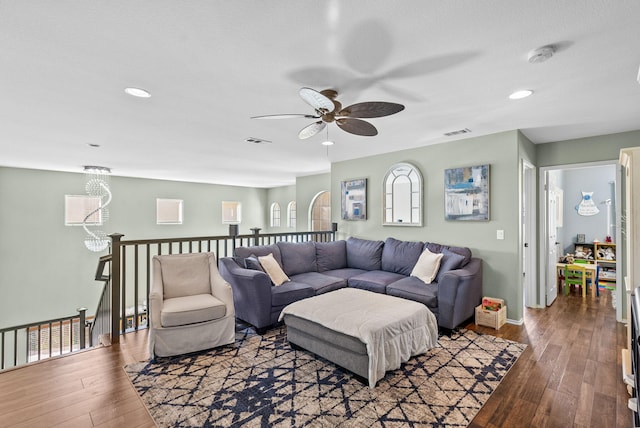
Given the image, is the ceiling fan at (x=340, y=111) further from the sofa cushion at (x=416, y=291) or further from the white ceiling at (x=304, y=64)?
the sofa cushion at (x=416, y=291)

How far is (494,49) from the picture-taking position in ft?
6.34

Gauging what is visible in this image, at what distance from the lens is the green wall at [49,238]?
6.10 m

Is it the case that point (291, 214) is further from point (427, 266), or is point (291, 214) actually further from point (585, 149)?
point (585, 149)

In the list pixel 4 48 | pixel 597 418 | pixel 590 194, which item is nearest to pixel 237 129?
pixel 4 48

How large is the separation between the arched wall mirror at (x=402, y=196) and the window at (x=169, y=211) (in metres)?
6.47

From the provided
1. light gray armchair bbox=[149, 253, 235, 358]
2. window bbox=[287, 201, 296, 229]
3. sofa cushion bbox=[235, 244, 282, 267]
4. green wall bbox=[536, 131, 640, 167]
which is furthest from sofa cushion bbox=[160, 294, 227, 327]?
window bbox=[287, 201, 296, 229]

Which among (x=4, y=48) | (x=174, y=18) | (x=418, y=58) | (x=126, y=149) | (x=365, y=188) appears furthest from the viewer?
(x=365, y=188)

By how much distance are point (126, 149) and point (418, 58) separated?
4.68 metres

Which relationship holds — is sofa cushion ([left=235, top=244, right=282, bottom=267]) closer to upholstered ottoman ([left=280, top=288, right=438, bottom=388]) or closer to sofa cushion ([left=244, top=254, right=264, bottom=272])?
sofa cushion ([left=244, top=254, right=264, bottom=272])

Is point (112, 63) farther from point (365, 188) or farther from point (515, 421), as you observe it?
point (365, 188)

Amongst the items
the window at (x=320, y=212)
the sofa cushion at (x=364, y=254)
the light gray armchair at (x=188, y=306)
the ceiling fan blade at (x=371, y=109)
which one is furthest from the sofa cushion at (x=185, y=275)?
the window at (x=320, y=212)

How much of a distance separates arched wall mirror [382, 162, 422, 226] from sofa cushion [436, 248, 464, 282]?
0.90 metres

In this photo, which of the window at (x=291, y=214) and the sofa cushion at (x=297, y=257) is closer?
the sofa cushion at (x=297, y=257)

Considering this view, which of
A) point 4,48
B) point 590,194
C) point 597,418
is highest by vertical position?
point 4,48
